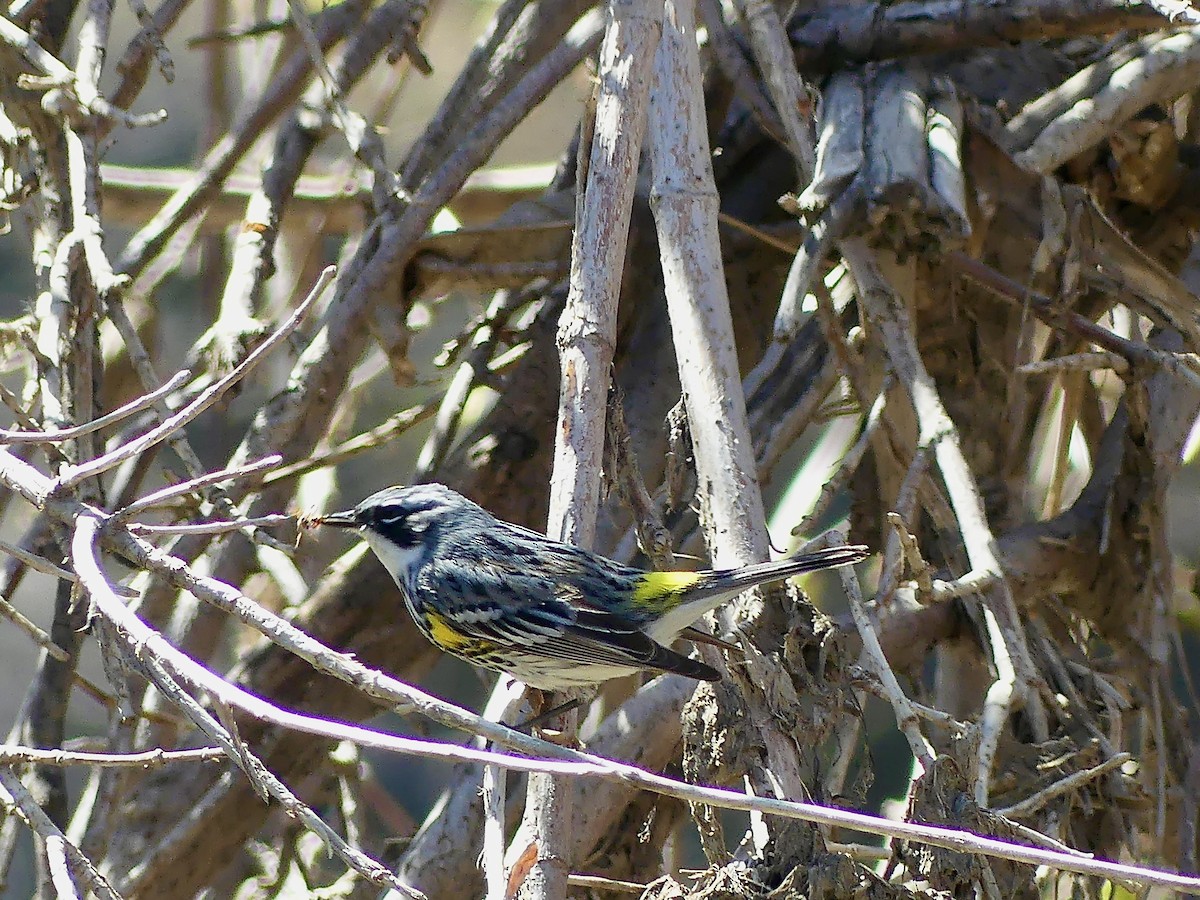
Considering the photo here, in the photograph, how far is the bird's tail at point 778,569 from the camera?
258 centimetres

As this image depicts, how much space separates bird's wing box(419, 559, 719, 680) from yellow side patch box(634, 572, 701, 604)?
0.07 metres

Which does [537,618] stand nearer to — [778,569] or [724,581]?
[724,581]

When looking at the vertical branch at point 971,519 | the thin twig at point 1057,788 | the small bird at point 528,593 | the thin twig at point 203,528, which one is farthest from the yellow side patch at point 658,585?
the thin twig at point 203,528

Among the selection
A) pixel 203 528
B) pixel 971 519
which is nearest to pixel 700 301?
pixel 971 519

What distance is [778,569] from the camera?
8.37 ft

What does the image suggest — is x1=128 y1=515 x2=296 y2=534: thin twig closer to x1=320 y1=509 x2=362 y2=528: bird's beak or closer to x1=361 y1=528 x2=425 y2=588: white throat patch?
x1=320 y1=509 x2=362 y2=528: bird's beak

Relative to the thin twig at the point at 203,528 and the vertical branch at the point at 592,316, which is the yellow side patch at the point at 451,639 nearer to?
the vertical branch at the point at 592,316

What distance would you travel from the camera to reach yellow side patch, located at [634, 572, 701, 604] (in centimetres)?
307

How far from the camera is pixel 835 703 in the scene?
2.51 m

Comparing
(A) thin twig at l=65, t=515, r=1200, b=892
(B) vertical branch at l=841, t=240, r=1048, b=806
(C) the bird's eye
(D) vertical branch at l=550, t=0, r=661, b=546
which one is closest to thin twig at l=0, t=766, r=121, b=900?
(A) thin twig at l=65, t=515, r=1200, b=892

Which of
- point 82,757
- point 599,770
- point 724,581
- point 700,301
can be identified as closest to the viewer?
point 599,770

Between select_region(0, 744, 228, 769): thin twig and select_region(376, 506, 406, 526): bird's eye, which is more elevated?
select_region(376, 506, 406, 526): bird's eye

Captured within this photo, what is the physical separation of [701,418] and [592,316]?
306 mm

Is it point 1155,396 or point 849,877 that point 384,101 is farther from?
point 849,877
